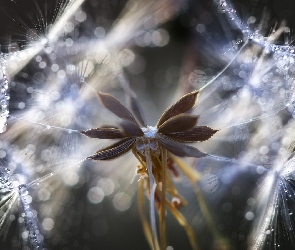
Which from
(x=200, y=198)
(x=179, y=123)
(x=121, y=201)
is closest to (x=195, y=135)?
(x=179, y=123)

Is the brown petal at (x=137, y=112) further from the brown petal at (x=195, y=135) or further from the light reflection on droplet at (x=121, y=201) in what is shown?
the light reflection on droplet at (x=121, y=201)

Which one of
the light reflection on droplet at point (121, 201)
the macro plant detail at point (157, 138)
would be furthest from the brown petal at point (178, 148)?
the light reflection on droplet at point (121, 201)

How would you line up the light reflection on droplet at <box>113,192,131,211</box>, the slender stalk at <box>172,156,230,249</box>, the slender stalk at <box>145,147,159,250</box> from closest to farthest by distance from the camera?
the slender stalk at <box>145,147,159,250</box>, the slender stalk at <box>172,156,230,249</box>, the light reflection on droplet at <box>113,192,131,211</box>

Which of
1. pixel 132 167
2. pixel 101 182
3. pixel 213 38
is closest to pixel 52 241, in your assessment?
pixel 101 182

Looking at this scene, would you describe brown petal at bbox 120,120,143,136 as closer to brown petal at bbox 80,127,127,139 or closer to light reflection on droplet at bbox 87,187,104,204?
brown petal at bbox 80,127,127,139

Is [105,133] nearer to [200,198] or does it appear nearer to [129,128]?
[129,128]

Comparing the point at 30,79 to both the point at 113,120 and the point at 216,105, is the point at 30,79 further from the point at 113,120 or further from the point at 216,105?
the point at 216,105

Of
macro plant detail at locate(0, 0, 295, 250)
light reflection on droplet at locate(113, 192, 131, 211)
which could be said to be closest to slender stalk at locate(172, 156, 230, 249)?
macro plant detail at locate(0, 0, 295, 250)
